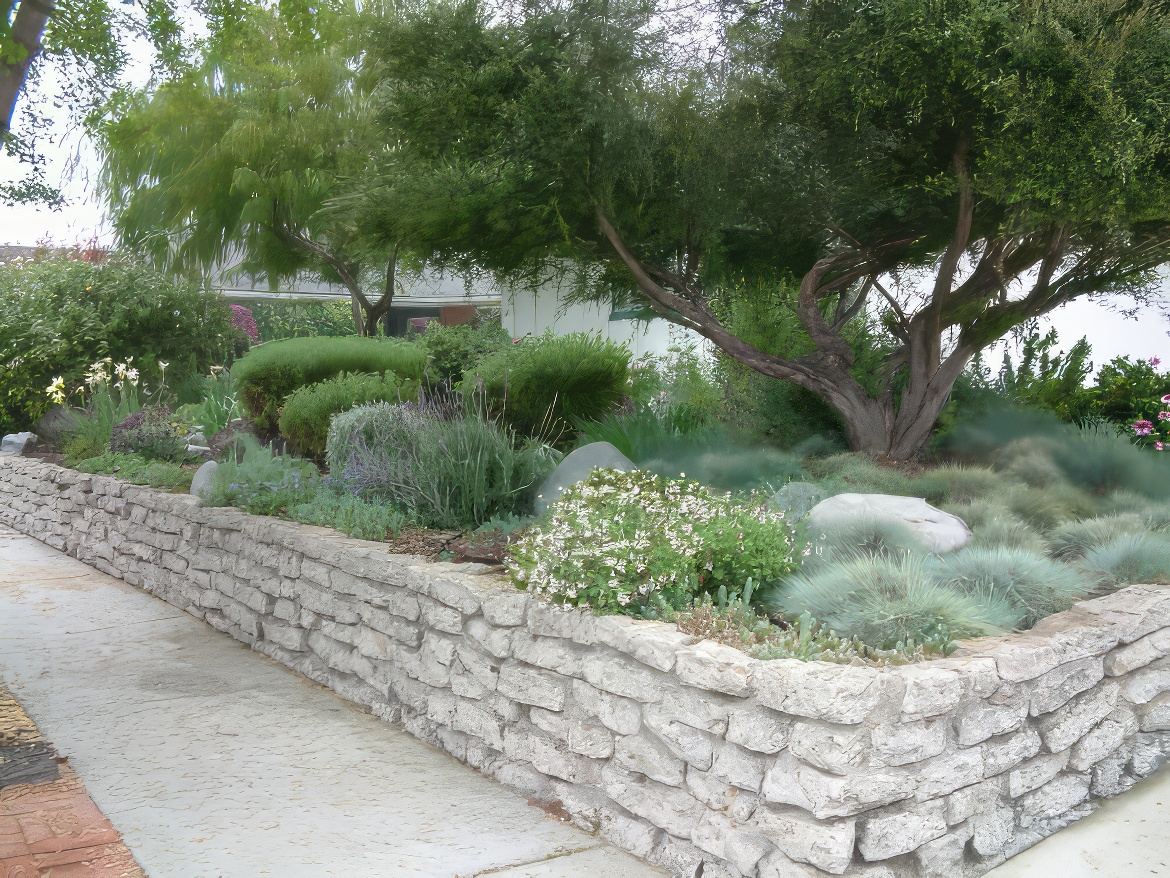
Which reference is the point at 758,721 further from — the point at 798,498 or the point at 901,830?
the point at 798,498

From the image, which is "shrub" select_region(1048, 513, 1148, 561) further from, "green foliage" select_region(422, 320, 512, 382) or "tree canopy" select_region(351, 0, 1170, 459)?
"green foliage" select_region(422, 320, 512, 382)

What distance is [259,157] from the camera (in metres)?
13.6

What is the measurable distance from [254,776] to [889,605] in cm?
259

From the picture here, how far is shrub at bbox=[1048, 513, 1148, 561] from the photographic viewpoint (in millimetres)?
4586

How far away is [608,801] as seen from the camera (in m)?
3.38

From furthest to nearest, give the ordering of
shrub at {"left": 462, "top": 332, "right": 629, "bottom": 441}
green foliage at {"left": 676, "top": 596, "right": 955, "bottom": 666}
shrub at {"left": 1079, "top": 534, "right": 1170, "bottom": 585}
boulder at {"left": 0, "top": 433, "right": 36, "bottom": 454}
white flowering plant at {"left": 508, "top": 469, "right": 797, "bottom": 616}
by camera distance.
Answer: boulder at {"left": 0, "top": 433, "right": 36, "bottom": 454}, shrub at {"left": 462, "top": 332, "right": 629, "bottom": 441}, shrub at {"left": 1079, "top": 534, "right": 1170, "bottom": 585}, white flowering plant at {"left": 508, "top": 469, "right": 797, "bottom": 616}, green foliage at {"left": 676, "top": 596, "right": 955, "bottom": 666}

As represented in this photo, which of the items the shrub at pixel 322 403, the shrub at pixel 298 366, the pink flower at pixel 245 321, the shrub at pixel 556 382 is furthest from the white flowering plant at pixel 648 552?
the pink flower at pixel 245 321

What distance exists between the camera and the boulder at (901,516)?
4.35 meters

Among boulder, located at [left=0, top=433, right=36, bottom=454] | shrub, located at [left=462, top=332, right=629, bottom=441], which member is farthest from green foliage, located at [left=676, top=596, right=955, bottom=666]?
boulder, located at [left=0, top=433, right=36, bottom=454]

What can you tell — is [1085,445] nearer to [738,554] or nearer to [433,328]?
[738,554]

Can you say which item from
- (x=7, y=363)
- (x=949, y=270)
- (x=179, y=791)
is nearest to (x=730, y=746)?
(x=179, y=791)

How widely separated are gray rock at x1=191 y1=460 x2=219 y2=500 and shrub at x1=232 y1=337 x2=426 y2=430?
69.5 inches

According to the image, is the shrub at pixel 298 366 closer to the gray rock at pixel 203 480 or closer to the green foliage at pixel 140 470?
the green foliage at pixel 140 470

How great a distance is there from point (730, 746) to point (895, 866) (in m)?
0.58
